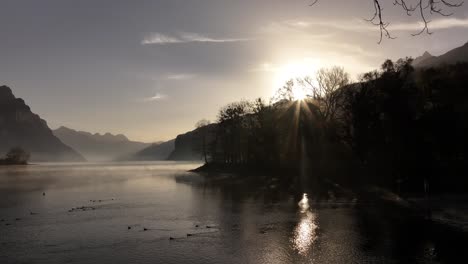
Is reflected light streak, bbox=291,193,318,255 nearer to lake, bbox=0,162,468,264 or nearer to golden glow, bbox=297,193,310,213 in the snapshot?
lake, bbox=0,162,468,264

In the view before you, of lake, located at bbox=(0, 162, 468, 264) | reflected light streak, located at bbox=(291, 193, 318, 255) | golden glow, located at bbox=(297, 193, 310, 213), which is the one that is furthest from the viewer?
golden glow, located at bbox=(297, 193, 310, 213)

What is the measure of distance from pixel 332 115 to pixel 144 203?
59.6m

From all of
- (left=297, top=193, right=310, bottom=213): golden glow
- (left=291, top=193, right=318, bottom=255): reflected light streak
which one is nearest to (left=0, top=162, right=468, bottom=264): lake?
(left=291, top=193, right=318, bottom=255): reflected light streak

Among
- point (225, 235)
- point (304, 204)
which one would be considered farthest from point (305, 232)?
point (304, 204)

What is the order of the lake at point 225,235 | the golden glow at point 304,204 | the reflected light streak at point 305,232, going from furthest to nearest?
1. the golden glow at point 304,204
2. the reflected light streak at point 305,232
3. the lake at point 225,235

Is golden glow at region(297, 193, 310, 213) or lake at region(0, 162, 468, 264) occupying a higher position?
lake at region(0, 162, 468, 264)

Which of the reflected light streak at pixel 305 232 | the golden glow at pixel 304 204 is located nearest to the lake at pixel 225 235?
the reflected light streak at pixel 305 232

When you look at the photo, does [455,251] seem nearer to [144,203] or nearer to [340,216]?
[340,216]

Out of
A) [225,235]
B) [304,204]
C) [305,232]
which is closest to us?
[225,235]

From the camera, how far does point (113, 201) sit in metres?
49.6

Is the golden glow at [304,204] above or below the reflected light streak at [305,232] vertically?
below

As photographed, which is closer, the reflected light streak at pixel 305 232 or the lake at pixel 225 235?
the lake at pixel 225 235

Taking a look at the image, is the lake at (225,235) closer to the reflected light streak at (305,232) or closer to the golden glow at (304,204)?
the reflected light streak at (305,232)

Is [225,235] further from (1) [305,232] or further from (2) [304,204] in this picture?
(2) [304,204]
